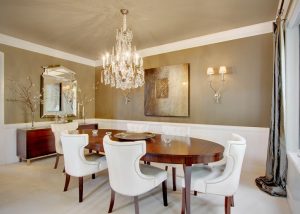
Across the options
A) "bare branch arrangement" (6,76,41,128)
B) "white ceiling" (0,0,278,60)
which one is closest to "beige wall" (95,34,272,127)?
"white ceiling" (0,0,278,60)

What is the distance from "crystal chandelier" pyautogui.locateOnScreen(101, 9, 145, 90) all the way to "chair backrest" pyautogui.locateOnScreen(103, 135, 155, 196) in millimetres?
1250

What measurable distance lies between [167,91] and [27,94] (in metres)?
3.06

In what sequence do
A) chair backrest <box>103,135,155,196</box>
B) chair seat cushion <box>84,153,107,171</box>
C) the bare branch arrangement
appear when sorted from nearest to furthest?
chair backrest <box>103,135,155,196</box>
chair seat cushion <box>84,153,107,171</box>
the bare branch arrangement

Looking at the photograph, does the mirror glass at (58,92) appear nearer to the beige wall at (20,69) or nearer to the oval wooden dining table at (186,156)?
the beige wall at (20,69)

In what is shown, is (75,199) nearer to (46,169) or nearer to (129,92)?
(46,169)

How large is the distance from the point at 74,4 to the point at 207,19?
2056 millimetres

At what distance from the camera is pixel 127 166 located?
72.4 inches

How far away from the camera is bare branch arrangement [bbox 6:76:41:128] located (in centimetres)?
396

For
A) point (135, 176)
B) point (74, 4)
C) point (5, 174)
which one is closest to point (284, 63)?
point (135, 176)

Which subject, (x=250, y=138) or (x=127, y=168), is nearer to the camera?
(x=127, y=168)

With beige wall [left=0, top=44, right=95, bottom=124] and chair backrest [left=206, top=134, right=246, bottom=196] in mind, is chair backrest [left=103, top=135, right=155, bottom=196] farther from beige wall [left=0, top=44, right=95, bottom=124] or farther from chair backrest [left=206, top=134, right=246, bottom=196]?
beige wall [left=0, top=44, right=95, bottom=124]

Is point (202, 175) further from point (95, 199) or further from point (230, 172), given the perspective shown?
point (95, 199)

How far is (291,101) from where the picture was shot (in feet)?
8.32

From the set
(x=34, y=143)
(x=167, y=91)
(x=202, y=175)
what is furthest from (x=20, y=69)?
(x=202, y=175)
